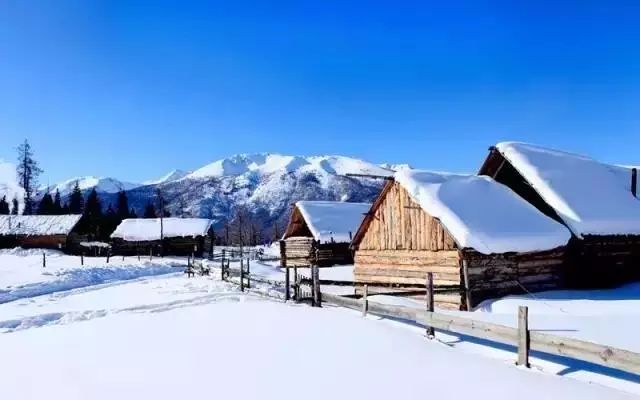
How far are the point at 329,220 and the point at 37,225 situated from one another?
42681mm

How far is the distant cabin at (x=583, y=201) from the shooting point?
1958cm

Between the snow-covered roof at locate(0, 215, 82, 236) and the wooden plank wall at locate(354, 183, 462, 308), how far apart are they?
5124cm

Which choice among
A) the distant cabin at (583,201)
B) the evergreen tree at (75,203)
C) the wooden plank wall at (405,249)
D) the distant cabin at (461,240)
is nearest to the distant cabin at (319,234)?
the wooden plank wall at (405,249)

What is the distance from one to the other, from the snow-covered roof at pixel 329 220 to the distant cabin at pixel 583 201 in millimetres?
17748

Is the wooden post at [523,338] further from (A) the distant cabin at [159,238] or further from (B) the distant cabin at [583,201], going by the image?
(A) the distant cabin at [159,238]

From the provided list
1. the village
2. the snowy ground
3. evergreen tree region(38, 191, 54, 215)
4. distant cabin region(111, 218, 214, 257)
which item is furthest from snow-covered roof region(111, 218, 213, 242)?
the snowy ground

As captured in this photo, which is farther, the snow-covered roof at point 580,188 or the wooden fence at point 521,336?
the snow-covered roof at point 580,188

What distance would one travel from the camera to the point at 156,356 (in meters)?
10.1

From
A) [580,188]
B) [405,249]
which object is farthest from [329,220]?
[580,188]

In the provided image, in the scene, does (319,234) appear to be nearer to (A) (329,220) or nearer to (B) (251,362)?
(A) (329,220)

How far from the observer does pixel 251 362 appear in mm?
9430

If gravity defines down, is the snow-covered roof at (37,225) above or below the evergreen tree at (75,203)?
below

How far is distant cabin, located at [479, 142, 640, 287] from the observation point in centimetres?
1958

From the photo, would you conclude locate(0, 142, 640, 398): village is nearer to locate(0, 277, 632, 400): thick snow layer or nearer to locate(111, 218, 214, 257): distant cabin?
locate(0, 277, 632, 400): thick snow layer
